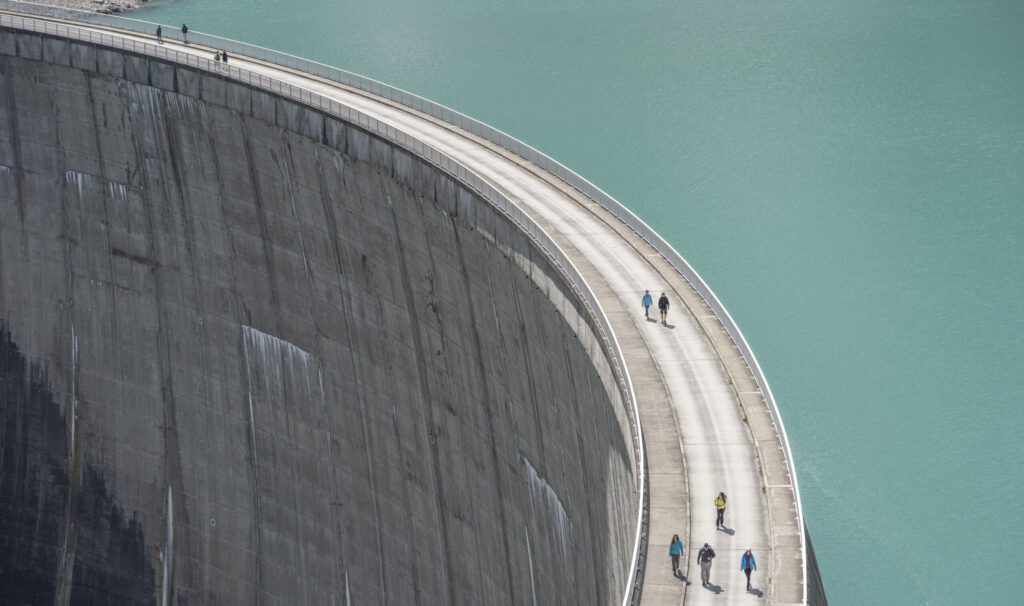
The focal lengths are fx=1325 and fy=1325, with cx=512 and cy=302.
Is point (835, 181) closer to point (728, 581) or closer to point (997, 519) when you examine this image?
point (997, 519)

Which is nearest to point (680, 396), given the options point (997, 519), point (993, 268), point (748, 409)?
point (748, 409)

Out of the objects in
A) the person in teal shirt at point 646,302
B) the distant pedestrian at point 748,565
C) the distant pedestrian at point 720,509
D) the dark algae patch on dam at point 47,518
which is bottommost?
the distant pedestrian at point 748,565

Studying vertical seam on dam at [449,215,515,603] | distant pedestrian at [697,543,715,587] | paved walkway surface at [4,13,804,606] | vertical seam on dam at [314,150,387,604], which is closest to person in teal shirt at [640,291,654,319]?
paved walkway surface at [4,13,804,606]

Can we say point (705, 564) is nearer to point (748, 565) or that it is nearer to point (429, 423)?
point (748, 565)

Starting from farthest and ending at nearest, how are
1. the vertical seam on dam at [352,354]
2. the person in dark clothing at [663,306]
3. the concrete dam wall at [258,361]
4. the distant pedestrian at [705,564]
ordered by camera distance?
the vertical seam on dam at [352,354] < the concrete dam wall at [258,361] < the person in dark clothing at [663,306] < the distant pedestrian at [705,564]

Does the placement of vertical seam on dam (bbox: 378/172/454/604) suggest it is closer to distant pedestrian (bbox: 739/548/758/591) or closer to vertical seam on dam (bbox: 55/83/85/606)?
vertical seam on dam (bbox: 55/83/85/606)

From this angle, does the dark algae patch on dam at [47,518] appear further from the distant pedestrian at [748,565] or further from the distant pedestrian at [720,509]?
the distant pedestrian at [748,565]

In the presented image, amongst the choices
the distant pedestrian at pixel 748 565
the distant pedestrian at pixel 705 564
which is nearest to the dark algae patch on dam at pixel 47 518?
the distant pedestrian at pixel 705 564
